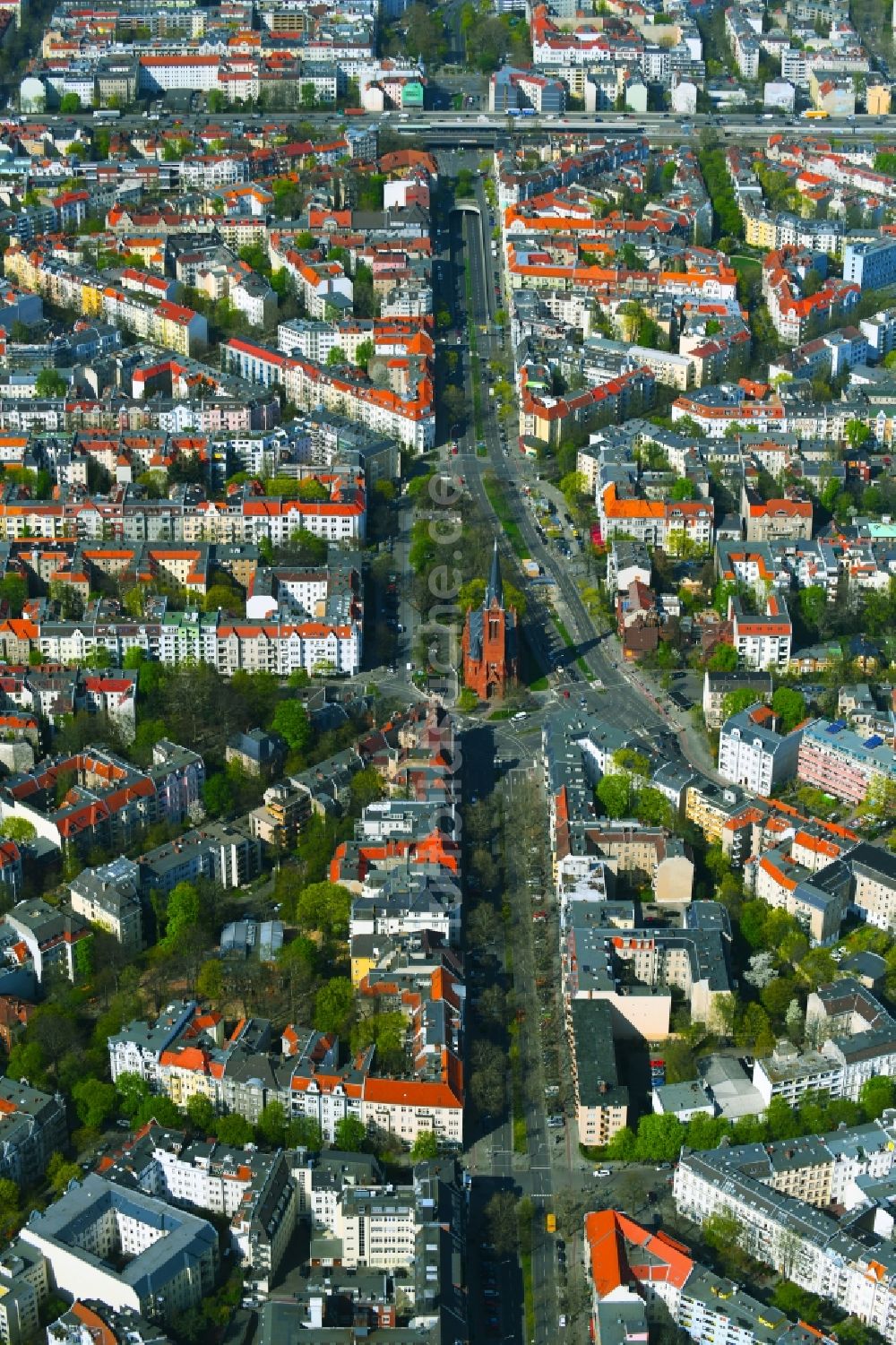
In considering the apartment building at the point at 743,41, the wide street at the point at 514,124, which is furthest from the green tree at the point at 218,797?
the apartment building at the point at 743,41

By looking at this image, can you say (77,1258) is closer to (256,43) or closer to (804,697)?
(804,697)

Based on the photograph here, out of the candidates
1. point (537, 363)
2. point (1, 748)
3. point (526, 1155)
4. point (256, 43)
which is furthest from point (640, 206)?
point (526, 1155)

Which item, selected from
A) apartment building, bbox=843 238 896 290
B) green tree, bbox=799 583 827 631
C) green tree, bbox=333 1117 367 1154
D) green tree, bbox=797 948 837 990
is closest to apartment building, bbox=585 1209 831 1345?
green tree, bbox=333 1117 367 1154

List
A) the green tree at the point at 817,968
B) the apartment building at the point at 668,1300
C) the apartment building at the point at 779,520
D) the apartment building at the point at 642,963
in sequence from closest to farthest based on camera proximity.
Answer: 1. the apartment building at the point at 668,1300
2. the apartment building at the point at 642,963
3. the green tree at the point at 817,968
4. the apartment building at the point at 779,520

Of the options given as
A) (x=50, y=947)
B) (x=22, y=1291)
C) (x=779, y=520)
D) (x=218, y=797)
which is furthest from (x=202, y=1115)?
(x=779, y=520)

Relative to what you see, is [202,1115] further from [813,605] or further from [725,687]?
[813,605]

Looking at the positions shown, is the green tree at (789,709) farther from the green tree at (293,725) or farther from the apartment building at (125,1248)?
the apartment building at (125,1248)

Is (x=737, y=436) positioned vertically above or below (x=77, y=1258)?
above
